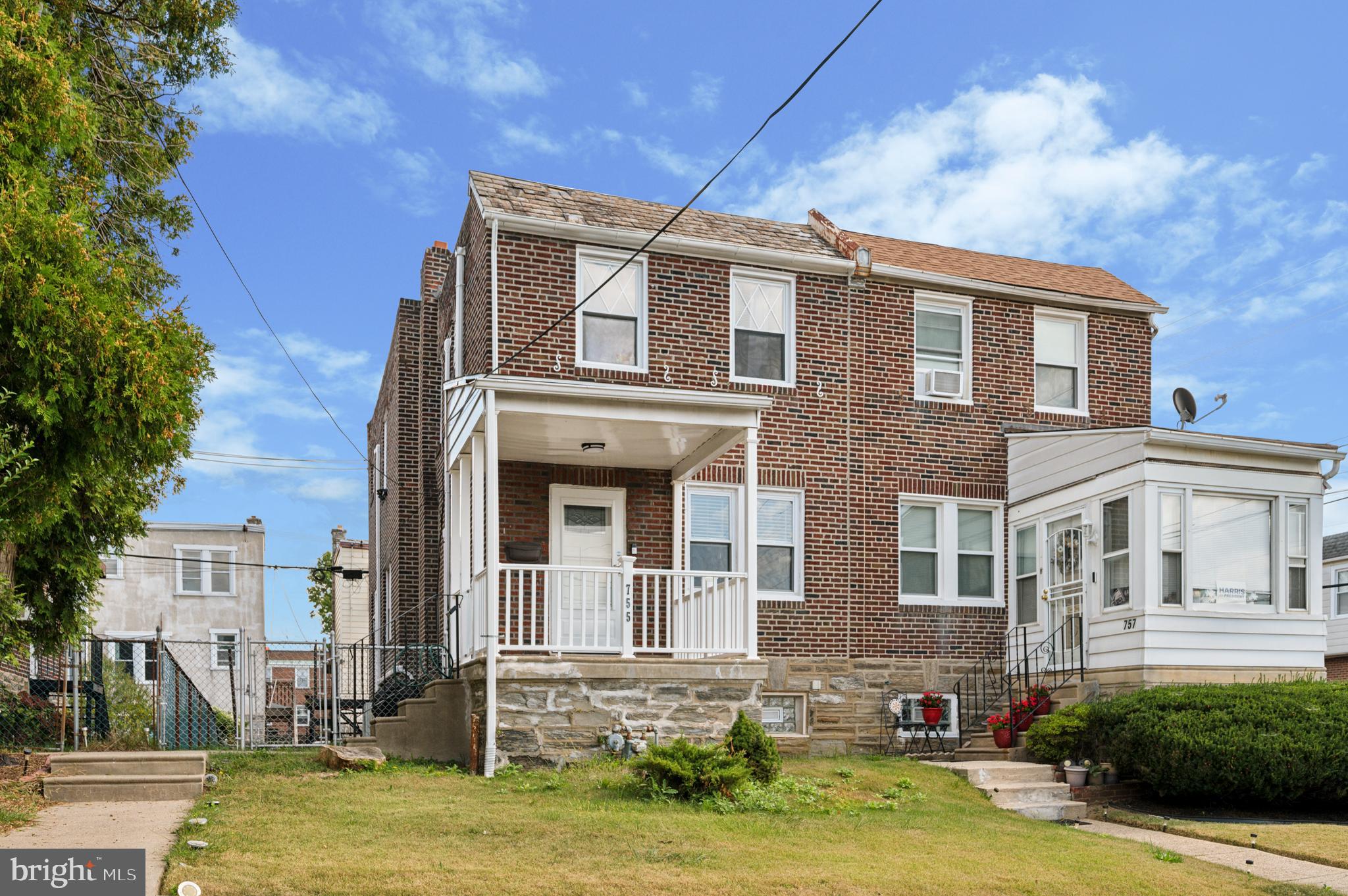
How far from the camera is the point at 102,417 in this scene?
9.12 meters

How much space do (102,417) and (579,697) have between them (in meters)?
5.70

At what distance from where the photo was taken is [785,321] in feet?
55.4

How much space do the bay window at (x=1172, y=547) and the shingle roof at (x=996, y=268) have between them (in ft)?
14.5

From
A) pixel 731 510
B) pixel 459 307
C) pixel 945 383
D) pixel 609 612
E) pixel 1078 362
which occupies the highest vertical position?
pixel 459 307

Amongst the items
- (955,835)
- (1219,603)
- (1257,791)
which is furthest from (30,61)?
(1219,603)

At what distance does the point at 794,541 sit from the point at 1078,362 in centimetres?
552

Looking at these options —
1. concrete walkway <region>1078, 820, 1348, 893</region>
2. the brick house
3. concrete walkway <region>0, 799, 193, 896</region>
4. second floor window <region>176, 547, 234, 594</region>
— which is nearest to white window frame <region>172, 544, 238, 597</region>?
second floor window <region>176, 547, 234, 594</region>

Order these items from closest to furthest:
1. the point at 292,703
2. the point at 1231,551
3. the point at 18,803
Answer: the point at 18,803, the point at 1231,551, the point at 292,703

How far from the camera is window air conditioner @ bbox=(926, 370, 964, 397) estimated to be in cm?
1750

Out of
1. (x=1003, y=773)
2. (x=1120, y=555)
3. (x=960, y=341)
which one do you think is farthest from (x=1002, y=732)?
(x=960, y=341)

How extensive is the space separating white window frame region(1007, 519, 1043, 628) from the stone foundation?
17.0 ft

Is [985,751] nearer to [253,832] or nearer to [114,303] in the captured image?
[253,832]

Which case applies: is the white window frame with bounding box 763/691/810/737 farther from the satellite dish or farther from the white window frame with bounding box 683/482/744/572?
the satellite dish

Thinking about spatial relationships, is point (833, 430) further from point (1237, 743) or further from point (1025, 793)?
point (1237, 743)
